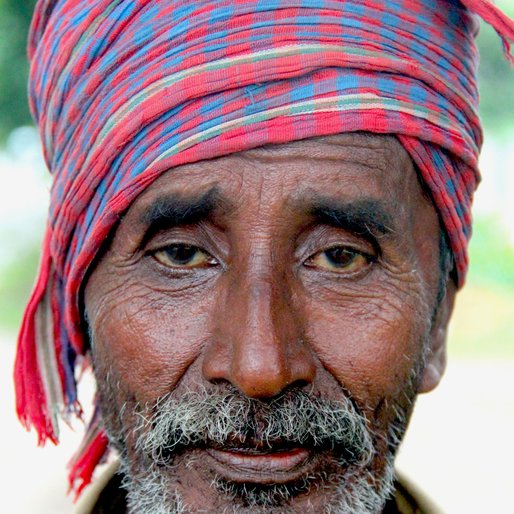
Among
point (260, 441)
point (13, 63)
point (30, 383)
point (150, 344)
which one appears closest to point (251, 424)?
point (260, 441)

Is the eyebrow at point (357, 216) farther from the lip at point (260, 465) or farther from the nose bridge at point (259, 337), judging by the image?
the lip at point (260, 465)

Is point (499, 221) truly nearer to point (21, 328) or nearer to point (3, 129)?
point (3, 129)

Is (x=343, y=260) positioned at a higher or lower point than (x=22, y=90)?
lower

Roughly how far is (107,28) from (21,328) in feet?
3.43

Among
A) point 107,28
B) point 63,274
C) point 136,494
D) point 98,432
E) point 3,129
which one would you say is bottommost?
point 136,494

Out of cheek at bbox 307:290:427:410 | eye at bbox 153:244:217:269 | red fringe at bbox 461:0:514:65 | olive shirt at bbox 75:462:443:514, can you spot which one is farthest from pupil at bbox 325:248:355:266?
olive shirt at bbox 75:462:443:514

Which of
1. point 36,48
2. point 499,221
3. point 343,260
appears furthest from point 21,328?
point 499,221

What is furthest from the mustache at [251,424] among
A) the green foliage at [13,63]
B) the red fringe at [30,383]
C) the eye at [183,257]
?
the green foliage at [13,63]

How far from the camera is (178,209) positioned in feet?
7.68

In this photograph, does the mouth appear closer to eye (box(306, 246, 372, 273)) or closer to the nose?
the nose

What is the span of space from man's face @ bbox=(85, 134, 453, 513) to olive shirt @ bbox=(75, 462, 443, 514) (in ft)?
1.09

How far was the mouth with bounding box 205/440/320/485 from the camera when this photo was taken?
229 centimetres

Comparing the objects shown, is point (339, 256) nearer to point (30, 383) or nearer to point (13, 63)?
point (30, 383)

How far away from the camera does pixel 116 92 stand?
7.86ft
